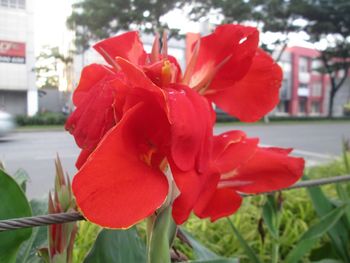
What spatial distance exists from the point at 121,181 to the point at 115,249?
12.6 inches

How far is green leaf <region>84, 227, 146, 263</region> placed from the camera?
0.61 m

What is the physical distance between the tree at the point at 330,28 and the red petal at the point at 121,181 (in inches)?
686

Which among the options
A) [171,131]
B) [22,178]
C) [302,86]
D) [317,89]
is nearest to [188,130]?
[171,131]

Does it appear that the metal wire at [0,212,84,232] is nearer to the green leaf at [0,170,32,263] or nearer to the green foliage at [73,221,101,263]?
the green leaf at [0,170,32,263]

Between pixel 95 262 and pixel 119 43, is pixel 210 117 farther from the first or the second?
pixel 95 262

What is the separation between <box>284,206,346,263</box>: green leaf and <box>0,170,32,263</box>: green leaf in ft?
2.01

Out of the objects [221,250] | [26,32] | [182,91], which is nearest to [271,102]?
[182,91]

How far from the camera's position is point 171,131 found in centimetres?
35

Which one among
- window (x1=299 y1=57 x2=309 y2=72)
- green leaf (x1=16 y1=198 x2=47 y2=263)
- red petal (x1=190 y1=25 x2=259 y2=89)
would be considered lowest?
window (x1=299 y1=57 x2=309 y2=72)

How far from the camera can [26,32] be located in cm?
292

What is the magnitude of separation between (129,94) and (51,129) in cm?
1139

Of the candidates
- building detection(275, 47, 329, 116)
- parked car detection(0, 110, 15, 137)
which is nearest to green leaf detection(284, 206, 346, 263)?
parked car detection(0, 110, 15, 137)

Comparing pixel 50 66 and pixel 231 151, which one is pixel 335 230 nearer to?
pixel 231 151

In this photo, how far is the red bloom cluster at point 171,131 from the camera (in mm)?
331
